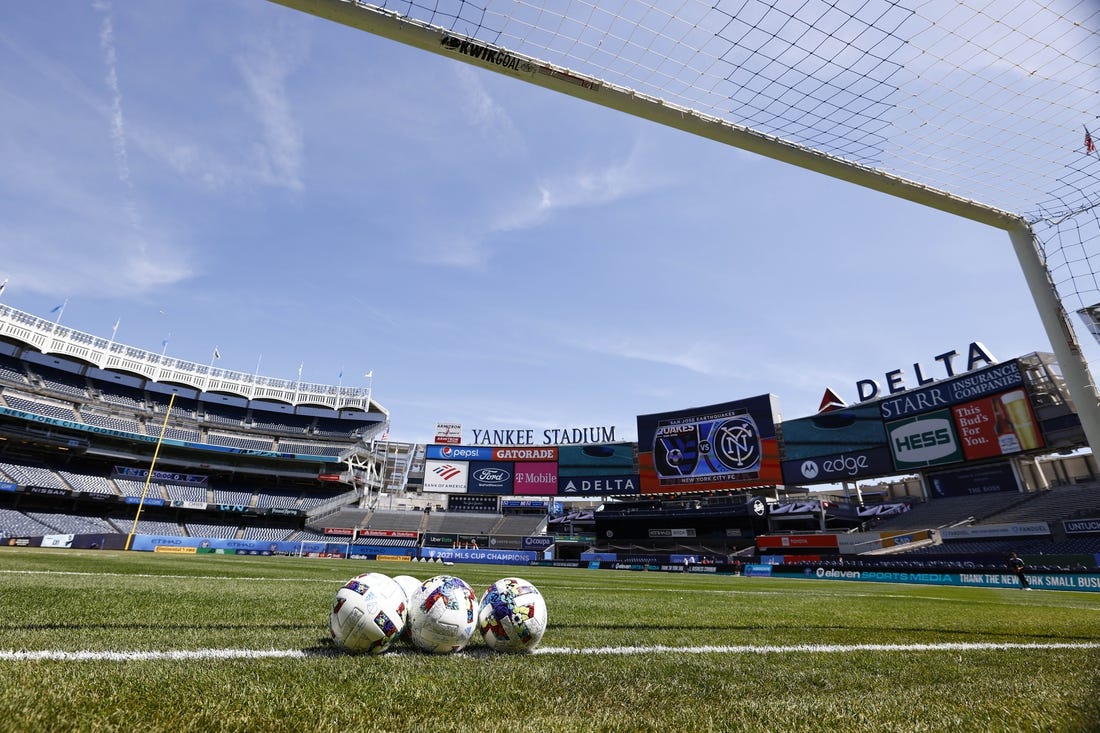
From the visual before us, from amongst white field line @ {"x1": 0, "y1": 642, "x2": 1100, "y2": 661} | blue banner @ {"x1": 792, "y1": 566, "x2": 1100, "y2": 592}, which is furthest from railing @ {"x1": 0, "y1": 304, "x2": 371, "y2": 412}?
white field line @ {"x1": 0, "y1": 642, "x2": 1100, "y2": 661}

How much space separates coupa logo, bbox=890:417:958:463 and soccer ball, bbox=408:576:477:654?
4261 centimetres

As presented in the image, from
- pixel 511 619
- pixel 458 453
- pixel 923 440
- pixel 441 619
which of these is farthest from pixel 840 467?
pixel 441 619

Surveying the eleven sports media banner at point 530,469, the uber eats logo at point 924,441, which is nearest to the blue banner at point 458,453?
the eleven sports media banner at point 530,469

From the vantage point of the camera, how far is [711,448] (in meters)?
49.0

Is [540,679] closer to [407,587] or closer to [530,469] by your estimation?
[407,587]

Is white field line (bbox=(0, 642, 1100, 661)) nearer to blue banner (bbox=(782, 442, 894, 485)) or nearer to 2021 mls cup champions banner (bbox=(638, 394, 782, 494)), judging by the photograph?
blue banner (bbox=(782, 442, 894, 485))

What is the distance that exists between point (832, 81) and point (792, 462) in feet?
146

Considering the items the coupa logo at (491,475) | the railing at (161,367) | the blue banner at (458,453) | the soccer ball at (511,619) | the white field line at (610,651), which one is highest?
the railing at (161,367)

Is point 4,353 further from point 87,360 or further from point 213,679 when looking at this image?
point 213,679

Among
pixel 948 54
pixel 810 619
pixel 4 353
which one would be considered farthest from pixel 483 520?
pixel 948 54

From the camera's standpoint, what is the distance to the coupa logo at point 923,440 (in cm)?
3638

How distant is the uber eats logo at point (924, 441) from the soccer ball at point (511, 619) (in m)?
42.0

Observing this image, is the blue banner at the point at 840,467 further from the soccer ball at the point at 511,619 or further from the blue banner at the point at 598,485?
the soccer ball at the point at 511,619

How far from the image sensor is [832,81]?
584 centimetres
